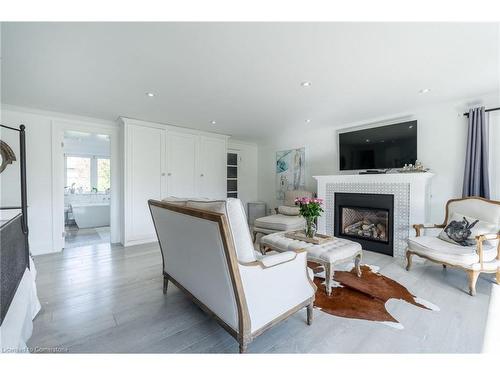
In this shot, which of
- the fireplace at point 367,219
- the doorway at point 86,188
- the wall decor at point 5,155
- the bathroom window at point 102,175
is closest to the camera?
the wall decor at point 5,155

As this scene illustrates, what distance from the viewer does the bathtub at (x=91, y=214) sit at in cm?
517

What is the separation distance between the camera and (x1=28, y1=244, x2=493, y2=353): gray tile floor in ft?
4.50

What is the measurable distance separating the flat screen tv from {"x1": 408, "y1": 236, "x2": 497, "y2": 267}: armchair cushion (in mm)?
1296

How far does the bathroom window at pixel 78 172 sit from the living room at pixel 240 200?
8.02 ft

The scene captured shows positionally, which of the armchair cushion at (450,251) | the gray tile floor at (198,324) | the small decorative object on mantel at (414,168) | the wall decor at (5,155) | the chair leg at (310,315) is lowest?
the gray tile floor at (198,324)

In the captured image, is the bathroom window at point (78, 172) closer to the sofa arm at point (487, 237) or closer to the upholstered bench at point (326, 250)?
the upholstered bench at point (326, 250)

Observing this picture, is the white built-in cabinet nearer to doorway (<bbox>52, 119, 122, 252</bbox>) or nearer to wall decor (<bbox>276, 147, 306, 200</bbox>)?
doorway (<bbox>52, 119, 122, 252</bbox>)

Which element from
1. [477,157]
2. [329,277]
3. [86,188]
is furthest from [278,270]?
[86,188]

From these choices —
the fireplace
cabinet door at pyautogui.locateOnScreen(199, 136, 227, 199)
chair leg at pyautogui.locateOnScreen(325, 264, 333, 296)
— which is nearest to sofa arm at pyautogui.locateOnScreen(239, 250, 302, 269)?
chair leg at pyautogui.locateOnScreen(325, 264, 333, 296)

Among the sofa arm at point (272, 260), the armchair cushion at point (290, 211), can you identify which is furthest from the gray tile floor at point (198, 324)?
the armchair cushion at point (290, 211)

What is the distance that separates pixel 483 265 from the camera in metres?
2.06

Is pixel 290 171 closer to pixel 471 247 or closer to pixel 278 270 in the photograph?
pixel 471 247
